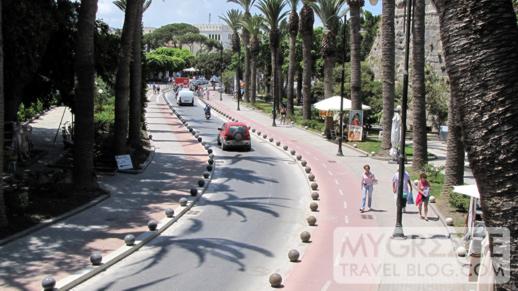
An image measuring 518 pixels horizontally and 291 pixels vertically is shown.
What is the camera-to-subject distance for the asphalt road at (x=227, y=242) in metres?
12.0

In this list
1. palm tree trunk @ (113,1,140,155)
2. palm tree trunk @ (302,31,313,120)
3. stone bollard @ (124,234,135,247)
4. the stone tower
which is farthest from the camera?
the stone tower

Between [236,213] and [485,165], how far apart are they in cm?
1454

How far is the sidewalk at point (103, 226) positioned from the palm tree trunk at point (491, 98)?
31.2ft

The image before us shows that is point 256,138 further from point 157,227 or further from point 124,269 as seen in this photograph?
point 124,269

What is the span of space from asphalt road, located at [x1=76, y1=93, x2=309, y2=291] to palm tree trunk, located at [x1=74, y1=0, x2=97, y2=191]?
173 inches

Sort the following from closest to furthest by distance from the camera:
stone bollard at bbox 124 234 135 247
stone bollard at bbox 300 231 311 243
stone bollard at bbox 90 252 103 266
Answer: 1. stone bollard at bbox 90 252 103 266
2. stone bollard at bbox 124 234 135 247
3. stone bollard at bbox 300 231 311 243

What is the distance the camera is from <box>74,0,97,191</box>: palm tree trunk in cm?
2014

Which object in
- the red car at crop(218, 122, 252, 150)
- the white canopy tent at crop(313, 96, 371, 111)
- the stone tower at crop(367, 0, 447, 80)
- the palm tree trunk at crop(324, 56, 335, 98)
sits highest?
the stone tower at crop(367, 0, 447, 80)

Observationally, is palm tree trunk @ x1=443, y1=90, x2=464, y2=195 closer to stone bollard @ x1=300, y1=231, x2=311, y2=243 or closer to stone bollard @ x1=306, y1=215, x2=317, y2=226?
stone bollard @ x1=306, y1=215, x2=317, y2=226

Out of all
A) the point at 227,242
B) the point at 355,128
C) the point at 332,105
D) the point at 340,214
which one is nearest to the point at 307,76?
the point at 332,105

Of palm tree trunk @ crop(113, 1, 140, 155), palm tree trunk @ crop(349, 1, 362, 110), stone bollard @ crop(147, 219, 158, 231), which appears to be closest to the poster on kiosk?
palm tree trunk @ crop(349, 1, 362, 110)

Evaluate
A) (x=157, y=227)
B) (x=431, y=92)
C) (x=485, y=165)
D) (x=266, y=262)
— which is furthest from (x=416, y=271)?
(x=431, y=92)

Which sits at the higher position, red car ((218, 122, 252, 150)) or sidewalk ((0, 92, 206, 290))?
red car ((218, 122, 252, 150))

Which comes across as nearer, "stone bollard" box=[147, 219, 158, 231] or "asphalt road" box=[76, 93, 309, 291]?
"asphalt road" box=[76, 93, 309, 291]
